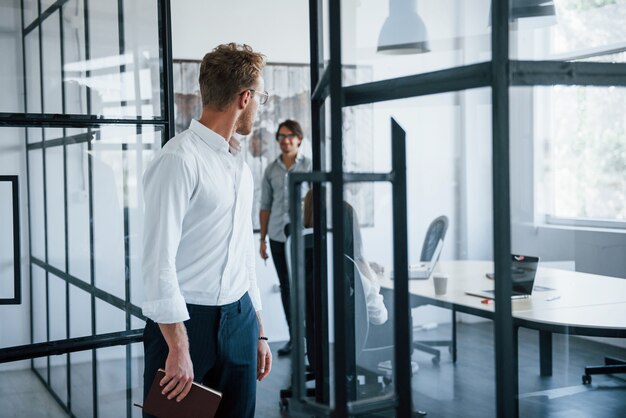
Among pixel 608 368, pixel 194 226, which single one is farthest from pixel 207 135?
pixel 608 368

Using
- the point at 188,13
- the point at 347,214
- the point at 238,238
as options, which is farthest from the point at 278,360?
the point at 347,214

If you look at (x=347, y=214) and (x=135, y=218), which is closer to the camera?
(x=347, y=214)

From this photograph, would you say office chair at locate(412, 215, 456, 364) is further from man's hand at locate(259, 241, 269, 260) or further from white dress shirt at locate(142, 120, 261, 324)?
man's hand at locate(259, 241, 269, 260)

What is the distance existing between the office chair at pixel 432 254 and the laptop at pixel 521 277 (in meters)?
0.12

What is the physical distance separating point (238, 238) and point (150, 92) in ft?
3.72

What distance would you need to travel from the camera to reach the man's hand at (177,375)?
2029 millimetres

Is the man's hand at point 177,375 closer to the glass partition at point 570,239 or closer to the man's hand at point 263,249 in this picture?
the glass partition at point 570,239

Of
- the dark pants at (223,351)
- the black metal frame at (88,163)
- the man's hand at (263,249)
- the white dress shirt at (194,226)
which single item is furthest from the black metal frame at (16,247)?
the man's hand at (263,249)

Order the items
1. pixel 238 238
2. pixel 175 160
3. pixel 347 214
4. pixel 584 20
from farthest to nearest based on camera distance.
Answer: pixel 238 238 < pixel 175 160 < pixel 347 214 < pixel 584 20

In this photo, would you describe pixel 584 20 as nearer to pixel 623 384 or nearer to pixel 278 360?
pixel 623 384

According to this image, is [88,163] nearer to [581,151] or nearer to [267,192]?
[581,151]

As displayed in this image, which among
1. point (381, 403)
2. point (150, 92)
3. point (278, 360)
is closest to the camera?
point (381, 403)

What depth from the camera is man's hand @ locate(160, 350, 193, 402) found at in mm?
2029

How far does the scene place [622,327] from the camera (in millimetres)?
1637
